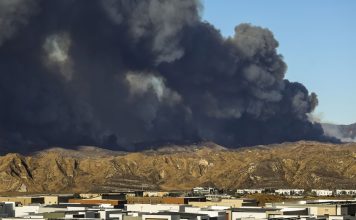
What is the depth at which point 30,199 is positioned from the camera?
522 ft

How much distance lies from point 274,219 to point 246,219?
3.64 metres

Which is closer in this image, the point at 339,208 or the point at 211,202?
the point at 339,208

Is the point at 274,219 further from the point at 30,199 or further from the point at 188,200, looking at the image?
the point at 30,199

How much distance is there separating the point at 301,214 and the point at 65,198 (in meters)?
63.9

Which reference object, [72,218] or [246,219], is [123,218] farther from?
[246,219]

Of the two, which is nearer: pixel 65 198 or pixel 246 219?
pixel 246 219

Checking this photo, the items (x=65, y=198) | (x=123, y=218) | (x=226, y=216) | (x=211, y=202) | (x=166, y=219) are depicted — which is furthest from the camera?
(x=65, y=198)

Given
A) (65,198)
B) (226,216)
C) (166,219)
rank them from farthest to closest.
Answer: (65,198), (226,216), (166,219)

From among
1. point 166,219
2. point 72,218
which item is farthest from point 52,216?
point 166,219

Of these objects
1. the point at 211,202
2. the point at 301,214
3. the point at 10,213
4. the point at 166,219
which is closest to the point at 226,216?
the point at 301,214

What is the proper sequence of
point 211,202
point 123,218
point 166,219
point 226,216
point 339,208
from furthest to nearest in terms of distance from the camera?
point 211,202, point 339,208, point 226,216, point 123,218, point 166,219

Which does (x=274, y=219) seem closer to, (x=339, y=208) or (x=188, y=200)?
(x=339, y=208)

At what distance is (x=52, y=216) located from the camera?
101 metres

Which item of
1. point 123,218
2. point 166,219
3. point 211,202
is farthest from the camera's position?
point 211,202
